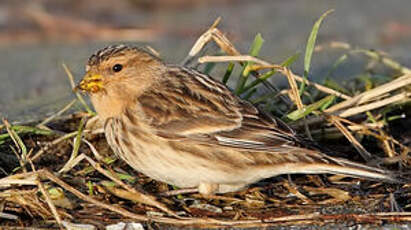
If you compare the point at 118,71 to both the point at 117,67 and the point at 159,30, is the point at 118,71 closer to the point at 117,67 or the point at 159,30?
the point at 117,67

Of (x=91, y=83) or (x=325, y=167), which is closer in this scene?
(x=325, y=167)

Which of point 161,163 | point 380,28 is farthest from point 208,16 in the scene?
point 161,163

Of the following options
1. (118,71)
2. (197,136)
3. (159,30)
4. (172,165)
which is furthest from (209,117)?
(159,30)

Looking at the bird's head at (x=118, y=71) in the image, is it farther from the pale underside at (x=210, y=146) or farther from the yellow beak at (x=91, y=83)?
the pale underside at (x=210, y=146)

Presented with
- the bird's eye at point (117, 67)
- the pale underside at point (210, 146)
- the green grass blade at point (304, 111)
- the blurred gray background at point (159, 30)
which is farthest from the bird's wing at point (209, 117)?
the blurred gray background at point (159, 30)

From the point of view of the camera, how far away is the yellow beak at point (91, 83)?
14.2 feet

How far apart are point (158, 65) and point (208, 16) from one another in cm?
583

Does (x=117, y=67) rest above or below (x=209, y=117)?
above

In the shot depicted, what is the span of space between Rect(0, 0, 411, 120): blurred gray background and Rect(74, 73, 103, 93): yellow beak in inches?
59.6

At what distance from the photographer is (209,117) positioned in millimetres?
4152

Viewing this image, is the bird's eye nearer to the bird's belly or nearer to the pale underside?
the pale underside

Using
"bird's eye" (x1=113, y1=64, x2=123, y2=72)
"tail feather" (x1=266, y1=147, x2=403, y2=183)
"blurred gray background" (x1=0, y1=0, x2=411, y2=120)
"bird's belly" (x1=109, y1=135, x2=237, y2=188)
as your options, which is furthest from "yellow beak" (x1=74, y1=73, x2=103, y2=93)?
"blurred gray background" (x1=0, y1=0, x2=411, y2=120)

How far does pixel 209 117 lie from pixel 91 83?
77 centimetres

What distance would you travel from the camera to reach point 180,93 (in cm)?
429
